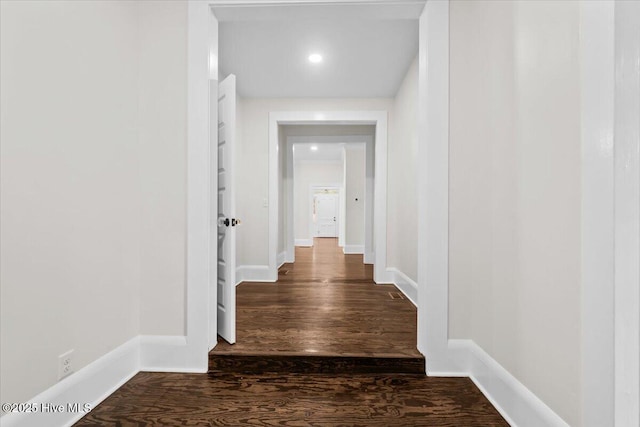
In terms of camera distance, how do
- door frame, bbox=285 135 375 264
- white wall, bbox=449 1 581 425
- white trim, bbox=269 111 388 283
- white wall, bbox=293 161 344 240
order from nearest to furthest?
white wall, bbox=449 1 581 425 → white trim, bbox=269 111 388 283 → door frame, bbox=285 135 375 264 → white wall, bbox=293 161 344 240

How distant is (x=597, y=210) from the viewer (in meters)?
0.98

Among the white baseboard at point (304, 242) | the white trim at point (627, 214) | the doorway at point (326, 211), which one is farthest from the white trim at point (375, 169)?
the doorway at point (326, 211)

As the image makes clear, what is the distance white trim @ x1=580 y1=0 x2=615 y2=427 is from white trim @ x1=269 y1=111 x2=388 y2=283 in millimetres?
3055

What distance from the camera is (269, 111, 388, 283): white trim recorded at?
13.4 feet

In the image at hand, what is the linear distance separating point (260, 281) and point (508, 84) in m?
3.48

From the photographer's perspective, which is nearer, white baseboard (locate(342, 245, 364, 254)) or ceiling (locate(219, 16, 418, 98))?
ceiling (locate(219, 16, 418, 98))

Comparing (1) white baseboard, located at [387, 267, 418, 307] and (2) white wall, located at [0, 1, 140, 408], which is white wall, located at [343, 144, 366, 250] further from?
(2) white wall, located at [0, 1, 140, 408]

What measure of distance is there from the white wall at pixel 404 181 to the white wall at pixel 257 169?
Result: 0.99 meters

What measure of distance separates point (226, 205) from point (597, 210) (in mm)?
1871

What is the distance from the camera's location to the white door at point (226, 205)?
2.11m

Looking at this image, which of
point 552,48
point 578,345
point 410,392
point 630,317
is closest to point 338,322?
point 410,392

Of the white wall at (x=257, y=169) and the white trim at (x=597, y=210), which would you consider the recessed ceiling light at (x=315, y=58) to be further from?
the white trim at (x=597, y=210)

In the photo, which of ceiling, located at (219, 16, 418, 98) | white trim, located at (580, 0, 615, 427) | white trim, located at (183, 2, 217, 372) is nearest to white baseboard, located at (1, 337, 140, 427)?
white trim, located at (183, 2, 217, 372)

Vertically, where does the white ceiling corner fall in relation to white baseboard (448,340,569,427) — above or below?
above
